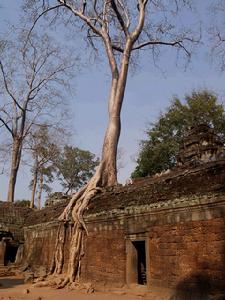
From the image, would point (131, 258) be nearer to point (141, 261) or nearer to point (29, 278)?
point (141, 261)

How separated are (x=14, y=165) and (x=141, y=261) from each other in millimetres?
14262

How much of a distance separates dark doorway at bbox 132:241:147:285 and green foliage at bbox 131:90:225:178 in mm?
17541

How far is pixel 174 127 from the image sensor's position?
1056 inches

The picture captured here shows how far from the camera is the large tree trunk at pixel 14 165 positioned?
2018cm

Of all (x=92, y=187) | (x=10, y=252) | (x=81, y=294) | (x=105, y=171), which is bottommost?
(x=81, y=294)

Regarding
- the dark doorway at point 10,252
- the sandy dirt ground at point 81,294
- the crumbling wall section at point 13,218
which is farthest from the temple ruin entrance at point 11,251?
the sandy dirt ground at point 81,294

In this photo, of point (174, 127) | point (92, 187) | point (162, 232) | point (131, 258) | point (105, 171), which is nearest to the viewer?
point (162, 232)

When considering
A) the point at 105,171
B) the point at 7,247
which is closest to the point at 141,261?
the point at 105,171

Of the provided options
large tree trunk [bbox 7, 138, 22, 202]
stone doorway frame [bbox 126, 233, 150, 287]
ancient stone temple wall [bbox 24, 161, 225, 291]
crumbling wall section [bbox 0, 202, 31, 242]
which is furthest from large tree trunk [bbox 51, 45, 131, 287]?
large tree trunk [bbox 7, 138, 22, 202]

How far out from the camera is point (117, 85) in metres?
14.7

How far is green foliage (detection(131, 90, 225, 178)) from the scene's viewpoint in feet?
84.0

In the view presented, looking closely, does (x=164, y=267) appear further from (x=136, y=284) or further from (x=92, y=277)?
(x=92, y=277)

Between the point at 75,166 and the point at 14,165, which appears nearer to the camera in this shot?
the point at 14,165

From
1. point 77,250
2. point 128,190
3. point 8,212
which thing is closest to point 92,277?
point 77,250
